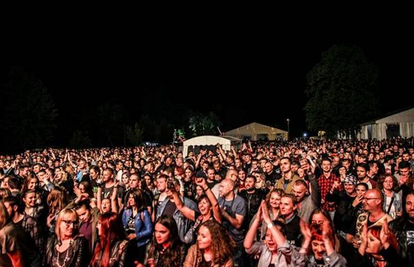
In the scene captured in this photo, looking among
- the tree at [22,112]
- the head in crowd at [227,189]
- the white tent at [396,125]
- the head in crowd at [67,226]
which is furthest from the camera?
the tree at [22,112]

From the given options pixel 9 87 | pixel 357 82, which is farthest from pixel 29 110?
pixel 357 82

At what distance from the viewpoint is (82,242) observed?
13.7 feet

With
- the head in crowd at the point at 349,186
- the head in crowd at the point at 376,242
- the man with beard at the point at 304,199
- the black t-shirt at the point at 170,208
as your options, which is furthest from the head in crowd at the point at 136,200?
the head in crowd at the point at 349,186

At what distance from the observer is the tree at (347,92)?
41750 mm

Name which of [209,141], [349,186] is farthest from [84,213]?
[209,141]

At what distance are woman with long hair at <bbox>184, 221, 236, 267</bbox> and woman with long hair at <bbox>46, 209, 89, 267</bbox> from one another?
1.14 meters

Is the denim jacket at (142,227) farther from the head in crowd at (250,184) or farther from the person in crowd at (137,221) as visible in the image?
the head in crowd at (250,184)

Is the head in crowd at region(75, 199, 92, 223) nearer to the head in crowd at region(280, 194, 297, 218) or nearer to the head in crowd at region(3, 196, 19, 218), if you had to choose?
the head in crowd at region(3, 196, 19, 218)

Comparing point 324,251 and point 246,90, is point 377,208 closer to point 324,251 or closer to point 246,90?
point 324,251

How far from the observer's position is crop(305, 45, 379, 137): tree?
137 feet

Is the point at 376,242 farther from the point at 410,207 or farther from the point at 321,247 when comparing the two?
the point at 410,207

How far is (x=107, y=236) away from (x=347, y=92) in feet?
136

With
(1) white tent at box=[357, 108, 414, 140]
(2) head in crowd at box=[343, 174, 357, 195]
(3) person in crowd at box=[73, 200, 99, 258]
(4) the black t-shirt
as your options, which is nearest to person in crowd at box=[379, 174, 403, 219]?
(2) head in crowd at box=[343, 174, 357, 195]

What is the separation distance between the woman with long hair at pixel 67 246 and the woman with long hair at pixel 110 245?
146 mm
